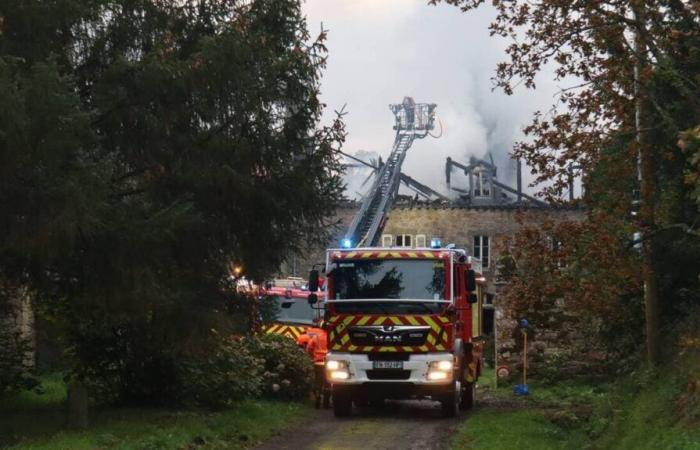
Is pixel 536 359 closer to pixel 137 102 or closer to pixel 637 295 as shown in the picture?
pixel 637 295

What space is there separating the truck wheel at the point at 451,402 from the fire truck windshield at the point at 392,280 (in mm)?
1610

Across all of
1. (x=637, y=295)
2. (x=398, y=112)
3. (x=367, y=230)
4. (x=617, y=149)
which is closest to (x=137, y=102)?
(x=617, y=149)

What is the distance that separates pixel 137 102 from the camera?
1488 centimetres

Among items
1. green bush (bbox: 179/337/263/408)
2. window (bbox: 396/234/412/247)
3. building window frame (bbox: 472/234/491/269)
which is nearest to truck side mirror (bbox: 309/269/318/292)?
green bush (bbox: 179/337/263/408)

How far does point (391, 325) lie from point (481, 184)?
53.0m

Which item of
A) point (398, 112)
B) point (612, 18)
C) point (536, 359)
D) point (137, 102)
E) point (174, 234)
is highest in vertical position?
point (398, 112)

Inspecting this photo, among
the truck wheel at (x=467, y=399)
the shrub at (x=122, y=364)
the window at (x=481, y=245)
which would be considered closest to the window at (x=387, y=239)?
the window at (x=481, y=245)

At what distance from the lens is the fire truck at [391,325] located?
19.4 meters

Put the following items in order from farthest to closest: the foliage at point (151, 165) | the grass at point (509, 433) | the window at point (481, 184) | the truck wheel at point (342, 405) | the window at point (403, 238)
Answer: the window at point (481, 184), the window at point (403, 238), the truck wheel at point (342, 405), the grass at point (509, 433), the foliage at point (151, 165)

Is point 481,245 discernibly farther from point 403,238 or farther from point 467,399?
point 467,399

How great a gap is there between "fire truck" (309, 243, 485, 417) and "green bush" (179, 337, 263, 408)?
1.56 metres

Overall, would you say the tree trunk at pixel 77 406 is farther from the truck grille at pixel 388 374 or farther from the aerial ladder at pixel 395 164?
the aerial ladder at pixel 395 164

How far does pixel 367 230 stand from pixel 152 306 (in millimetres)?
45807

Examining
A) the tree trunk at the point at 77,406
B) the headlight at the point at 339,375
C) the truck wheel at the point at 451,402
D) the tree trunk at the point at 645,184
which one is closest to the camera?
the tree trunk at the point at 77,406
